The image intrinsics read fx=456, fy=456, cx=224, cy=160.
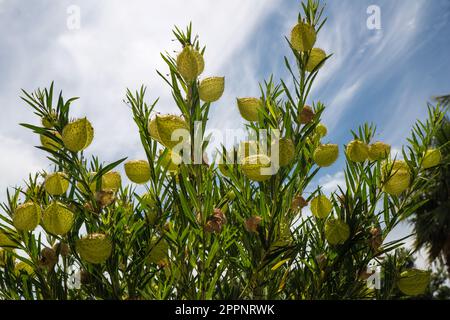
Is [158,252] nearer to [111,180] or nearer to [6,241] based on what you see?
[111,180]

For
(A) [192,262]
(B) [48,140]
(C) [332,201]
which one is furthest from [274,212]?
(B) [48,140]

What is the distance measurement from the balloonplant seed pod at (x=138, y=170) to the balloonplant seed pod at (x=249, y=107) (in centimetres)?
23

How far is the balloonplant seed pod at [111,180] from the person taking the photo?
92 centimetres

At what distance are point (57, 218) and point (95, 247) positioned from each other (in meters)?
0.11

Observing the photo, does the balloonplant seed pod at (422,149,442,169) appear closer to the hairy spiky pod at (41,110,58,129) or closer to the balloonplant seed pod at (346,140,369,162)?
the balloonplant seed pod at (346,140,369,162)

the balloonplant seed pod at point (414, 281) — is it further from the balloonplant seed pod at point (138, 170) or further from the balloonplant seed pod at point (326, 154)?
the balloonplant seed pod at point (138, 170)

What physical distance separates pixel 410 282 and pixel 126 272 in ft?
1.89

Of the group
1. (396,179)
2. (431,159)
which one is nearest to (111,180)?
(396,179)

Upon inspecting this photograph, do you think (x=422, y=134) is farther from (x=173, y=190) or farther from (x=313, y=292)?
(x=173, y=190)

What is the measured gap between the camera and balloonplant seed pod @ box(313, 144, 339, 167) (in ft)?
3.15

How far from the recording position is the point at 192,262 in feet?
2.71

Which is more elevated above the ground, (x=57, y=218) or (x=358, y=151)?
(x=358, y=151)

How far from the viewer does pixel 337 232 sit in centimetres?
91
